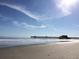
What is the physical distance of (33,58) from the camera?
8094 millimetres

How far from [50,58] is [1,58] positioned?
291 centimetres

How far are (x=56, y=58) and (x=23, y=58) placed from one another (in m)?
1.96

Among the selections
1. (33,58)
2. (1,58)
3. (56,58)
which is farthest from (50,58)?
Result: (1,58)

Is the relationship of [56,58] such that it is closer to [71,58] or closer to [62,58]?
[62,58]

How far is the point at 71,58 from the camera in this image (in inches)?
315

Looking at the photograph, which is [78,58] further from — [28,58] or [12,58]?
[12,58]

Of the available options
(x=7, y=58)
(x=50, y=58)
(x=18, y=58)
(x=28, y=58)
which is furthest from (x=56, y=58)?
(x=7, y=58)

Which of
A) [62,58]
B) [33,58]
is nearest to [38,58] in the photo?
[33,58]

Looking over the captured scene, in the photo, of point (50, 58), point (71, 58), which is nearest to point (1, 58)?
point (50, 58)

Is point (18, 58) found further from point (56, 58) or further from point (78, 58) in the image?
point (78, 58)

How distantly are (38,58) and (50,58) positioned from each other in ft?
2.34

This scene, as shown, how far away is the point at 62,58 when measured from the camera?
8.06 metres

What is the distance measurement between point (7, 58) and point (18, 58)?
0.66m

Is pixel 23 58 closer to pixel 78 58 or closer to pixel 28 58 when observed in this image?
pixel 28 58
